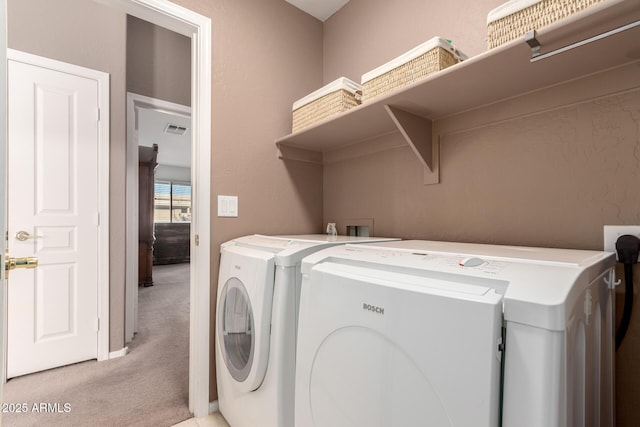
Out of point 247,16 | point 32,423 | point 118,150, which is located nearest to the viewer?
point 32,423

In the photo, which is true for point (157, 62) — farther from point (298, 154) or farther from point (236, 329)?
point (236, 329)

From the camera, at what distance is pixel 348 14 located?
2.09m

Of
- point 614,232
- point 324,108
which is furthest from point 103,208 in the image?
point 614,232

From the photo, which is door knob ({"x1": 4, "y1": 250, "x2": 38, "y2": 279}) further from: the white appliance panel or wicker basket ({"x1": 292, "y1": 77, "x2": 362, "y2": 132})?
wicker basket ({"x1": 292, "y1": 77, "x2": 362, "y2": 132})

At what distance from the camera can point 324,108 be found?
165 cm

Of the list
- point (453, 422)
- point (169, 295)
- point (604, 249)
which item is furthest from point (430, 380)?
point (169, 295)

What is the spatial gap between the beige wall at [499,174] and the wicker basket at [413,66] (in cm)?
34

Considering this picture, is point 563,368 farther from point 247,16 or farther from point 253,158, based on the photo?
point 247,16

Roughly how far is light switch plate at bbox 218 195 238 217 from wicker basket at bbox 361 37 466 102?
932mm

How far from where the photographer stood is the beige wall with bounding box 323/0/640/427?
1.02 meters

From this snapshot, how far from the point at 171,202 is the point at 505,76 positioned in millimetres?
8682

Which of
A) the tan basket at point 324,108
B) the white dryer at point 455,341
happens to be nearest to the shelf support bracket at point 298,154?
the tan basket at point 324,108

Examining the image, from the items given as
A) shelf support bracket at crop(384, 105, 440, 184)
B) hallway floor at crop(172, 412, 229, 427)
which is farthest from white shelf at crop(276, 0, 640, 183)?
hallway floor at crop(172, 412, 229, 427)

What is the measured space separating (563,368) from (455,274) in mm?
231
